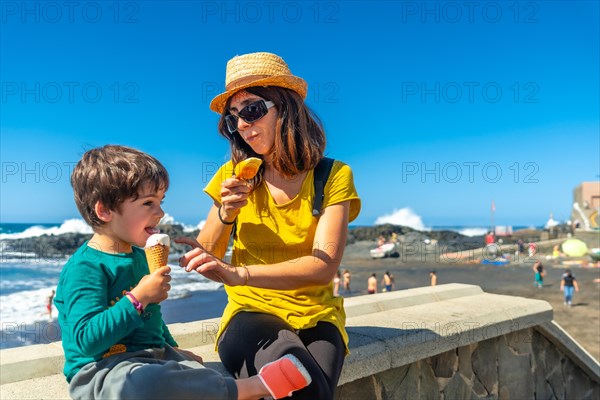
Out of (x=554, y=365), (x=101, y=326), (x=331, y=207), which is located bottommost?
(x=554, y=365)

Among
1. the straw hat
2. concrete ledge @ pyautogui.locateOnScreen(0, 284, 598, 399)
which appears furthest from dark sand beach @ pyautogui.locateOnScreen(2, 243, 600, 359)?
the straw hat

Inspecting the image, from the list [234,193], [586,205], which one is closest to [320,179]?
[234,193]

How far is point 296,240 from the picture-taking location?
2.36m

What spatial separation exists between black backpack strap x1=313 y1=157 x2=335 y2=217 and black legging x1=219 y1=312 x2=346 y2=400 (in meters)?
0.51

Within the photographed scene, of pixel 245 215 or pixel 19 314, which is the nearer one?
pixel 245 215

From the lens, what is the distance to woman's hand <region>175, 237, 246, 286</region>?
1874mm

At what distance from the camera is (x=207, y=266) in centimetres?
190

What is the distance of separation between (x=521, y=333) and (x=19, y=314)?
68.3 feet

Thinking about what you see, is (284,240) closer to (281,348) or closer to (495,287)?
(281,348)

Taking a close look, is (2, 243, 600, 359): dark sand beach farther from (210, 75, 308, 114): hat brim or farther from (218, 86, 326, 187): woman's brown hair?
(218, 86, 326, 187): woman's brown hair

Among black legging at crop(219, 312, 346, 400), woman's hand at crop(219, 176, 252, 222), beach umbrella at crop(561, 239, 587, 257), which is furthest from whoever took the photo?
beach umbrella at crop(561, 239, 587, 257)

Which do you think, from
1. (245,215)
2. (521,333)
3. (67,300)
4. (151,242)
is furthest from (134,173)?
(521,333)

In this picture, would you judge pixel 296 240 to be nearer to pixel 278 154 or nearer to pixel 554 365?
pixel 278 154

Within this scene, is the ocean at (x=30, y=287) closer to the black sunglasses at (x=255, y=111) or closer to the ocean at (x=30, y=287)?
the ocean at (x=30, y=287)
